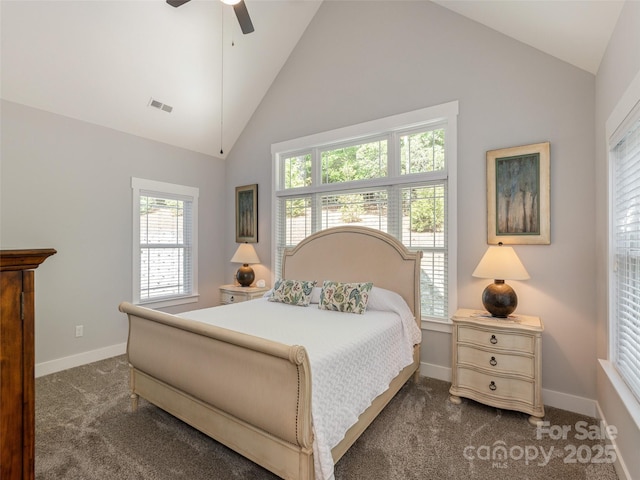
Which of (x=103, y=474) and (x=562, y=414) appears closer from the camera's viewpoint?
(x=103, y=474)

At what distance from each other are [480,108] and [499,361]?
7.59 ft

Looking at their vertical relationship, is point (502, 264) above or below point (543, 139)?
A: below

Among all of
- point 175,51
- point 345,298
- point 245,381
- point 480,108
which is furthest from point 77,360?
point 480,108

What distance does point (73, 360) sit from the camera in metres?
3.62

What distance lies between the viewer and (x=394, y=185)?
3.59 m

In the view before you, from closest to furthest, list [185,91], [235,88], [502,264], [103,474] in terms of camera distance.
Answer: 1. [103,474]
2. [502,264]
3. [185,91]
4. [235,88]

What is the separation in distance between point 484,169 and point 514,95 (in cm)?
69

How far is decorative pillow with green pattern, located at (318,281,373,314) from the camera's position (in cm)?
300

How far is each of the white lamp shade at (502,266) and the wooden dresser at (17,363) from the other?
9.29 feet

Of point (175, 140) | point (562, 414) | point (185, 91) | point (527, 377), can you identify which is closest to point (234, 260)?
point (175, 140)

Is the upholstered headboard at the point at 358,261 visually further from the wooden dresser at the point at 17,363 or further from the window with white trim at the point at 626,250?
the wooden dresser at the point at 17,363

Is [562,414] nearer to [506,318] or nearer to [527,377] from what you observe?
[527,377]

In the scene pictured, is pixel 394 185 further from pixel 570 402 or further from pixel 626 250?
pixel 570 402

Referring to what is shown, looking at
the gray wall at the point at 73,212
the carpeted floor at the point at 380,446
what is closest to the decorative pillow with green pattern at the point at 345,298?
the carpeted floor at the point at 380,446
